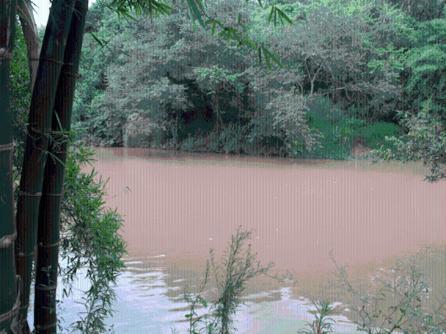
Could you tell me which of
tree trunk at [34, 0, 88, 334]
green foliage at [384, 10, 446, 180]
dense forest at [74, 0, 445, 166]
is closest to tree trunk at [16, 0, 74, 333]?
tree trunk at [34, 0, 88, 334]

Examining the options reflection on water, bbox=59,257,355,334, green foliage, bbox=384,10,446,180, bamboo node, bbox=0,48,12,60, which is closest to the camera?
bamboo node, bbox=0,48,12,60

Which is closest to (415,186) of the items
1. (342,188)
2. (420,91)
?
(342,188)

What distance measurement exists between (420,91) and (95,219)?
559 inches

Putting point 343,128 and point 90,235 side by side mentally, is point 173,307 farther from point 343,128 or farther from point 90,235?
point 343,128

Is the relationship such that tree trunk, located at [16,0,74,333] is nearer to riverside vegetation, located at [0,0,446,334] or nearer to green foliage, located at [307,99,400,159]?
riverside vegetation, located at [0,0,446,334]

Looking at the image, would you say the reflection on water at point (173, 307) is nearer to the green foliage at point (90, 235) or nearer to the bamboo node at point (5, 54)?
the green foliage at point (90, 235)

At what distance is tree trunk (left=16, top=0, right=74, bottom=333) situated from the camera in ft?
4.32

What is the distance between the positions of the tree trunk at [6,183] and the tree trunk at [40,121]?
272mm

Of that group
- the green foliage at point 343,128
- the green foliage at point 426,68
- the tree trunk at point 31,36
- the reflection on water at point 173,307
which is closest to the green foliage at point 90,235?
the tree trunk at point 31,36

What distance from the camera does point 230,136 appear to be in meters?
15.5

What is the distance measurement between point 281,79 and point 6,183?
12.8 m

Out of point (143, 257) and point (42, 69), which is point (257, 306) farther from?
point (42, 69)

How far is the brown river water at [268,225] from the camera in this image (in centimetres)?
407

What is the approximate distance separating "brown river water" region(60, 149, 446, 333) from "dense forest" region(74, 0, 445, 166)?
1.98m
